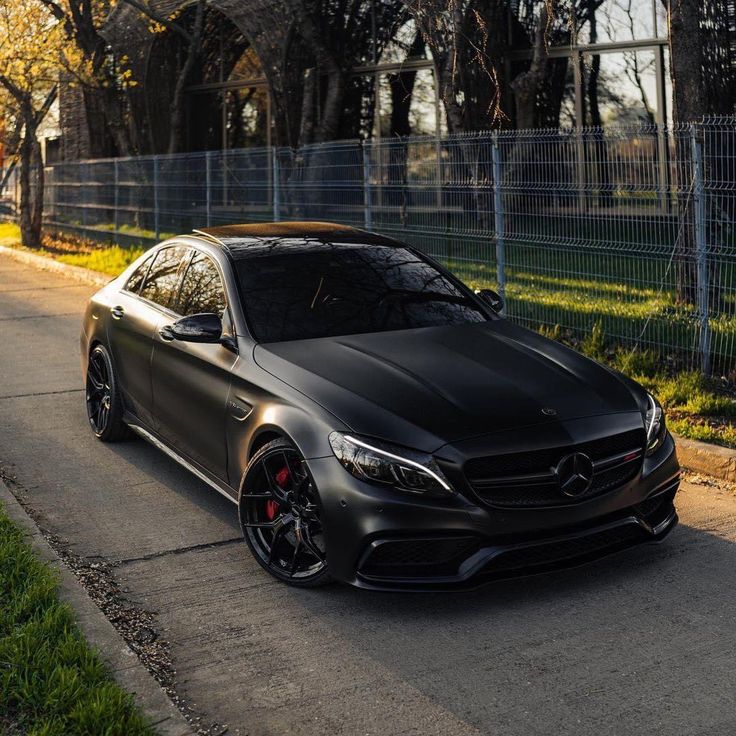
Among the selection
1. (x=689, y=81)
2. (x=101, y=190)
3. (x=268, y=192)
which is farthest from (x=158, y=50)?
(x=689, y=81)

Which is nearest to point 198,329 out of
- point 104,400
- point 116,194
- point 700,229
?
point 104,400

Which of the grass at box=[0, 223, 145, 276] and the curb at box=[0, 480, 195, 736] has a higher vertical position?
the grass at box=[0, 223, 145, 276]

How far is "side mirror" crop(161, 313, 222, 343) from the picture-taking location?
18.6 feet

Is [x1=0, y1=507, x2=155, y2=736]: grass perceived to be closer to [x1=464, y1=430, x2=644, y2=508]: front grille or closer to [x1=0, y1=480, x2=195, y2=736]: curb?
[x1=0, y1=480, x2=195, y2=736]: curb

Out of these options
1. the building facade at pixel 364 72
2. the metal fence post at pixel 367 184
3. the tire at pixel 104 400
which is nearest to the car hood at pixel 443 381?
the tire at pixel 104 400

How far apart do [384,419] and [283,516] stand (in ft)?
2.32

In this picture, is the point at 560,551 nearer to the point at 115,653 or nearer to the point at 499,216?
the point at 115,653

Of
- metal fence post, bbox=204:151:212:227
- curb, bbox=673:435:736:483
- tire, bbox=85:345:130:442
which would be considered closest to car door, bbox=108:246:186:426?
tire, bbox=85:345:130:442

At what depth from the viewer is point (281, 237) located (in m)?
6.46

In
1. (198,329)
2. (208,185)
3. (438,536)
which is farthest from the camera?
(208,185)

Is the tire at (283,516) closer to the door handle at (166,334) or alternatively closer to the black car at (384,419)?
the black car at (384,419)

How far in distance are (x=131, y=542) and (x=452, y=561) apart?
6.29 ft

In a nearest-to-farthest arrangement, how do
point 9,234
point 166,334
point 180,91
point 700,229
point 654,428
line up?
point 654,428 < point 166,334 < point 700,229 < point 180,91 < point 9,234

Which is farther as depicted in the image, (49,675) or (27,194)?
(27,194)
